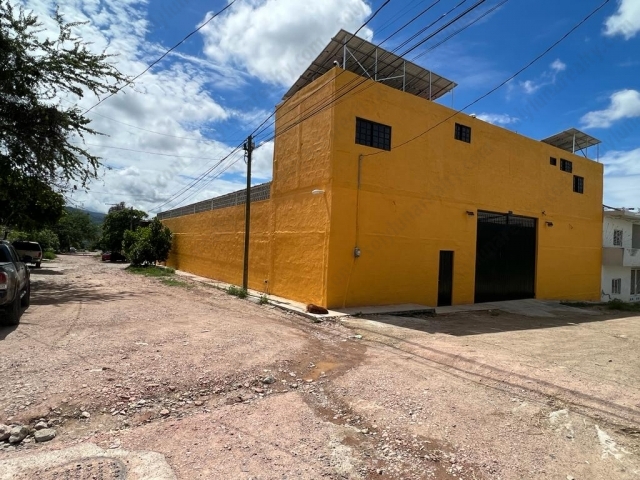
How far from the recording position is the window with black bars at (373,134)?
12828 mm

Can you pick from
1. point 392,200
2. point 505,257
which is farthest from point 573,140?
point 392,200

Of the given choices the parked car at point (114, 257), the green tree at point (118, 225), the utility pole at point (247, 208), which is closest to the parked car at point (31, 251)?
the parked car at point (114, 257)

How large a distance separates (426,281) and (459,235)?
250 centimetres

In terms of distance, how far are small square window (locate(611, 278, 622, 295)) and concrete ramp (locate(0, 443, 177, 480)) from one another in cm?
2844

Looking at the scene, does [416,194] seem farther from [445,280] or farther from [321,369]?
[321,369]

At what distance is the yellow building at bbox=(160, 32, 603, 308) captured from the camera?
1241 centimetres

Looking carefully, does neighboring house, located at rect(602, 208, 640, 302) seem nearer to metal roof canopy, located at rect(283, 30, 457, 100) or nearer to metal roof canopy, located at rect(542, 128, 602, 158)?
metal roof canopy, located at rect(542, 128, 602, 158)

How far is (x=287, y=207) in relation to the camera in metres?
14.4

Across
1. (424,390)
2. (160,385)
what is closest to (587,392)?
(424,390)

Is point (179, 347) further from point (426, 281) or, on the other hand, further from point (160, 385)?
point (426, 281)

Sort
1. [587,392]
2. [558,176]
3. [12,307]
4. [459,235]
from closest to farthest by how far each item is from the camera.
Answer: [587,392] < [12,307] < [459,235] < [558,176]

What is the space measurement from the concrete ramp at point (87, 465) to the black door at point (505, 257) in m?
15.3

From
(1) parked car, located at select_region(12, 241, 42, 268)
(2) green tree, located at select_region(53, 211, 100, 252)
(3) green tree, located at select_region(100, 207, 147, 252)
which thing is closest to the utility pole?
(1) parked car, located at select_region(12, 241, 42, 268)

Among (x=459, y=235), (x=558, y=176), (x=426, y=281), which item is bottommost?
(x=426, y=281)
